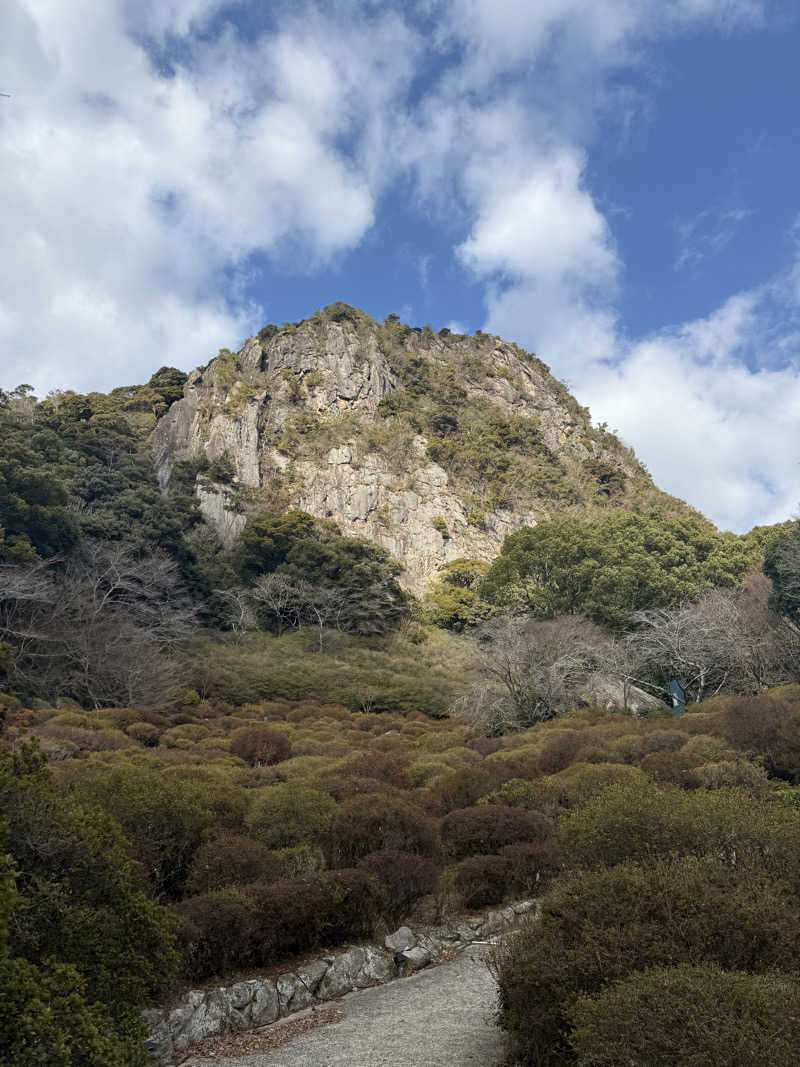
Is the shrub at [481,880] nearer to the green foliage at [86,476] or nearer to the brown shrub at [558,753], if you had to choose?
the brown shrub at [558,753]

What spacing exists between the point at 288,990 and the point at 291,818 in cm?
341

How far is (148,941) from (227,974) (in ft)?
8.25

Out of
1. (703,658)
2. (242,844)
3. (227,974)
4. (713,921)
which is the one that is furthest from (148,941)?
(703,658)

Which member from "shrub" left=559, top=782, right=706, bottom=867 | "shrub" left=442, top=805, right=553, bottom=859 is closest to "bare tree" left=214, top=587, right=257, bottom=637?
"shrub" left=442, top=805, right=553, bottom=859

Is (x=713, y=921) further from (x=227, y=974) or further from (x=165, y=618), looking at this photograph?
(x=165, y=618)

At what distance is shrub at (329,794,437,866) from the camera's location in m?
9.78

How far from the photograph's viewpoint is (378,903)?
841 centimetres

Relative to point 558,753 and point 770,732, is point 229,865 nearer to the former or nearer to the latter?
point 558,753

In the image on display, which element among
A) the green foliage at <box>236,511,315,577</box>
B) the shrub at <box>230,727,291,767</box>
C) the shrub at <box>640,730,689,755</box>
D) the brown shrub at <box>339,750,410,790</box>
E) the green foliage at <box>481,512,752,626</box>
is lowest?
the shrub at <box>640,730,689,755</box>

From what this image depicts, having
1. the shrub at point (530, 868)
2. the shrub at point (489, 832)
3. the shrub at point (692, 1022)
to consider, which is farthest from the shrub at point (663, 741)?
the shrub at point (692, 1022)

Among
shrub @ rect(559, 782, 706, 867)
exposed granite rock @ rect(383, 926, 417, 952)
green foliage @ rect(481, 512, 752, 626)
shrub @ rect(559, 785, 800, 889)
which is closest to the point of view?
shrub @ rect(559, 785, 800, 889)

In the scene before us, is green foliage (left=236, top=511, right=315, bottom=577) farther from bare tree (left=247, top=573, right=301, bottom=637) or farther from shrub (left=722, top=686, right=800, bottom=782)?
shrub (left=722, top=686, right=800, bottom=782)

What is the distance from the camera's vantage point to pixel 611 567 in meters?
34.8

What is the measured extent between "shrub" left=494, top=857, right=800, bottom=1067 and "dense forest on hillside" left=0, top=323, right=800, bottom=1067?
0.02m
